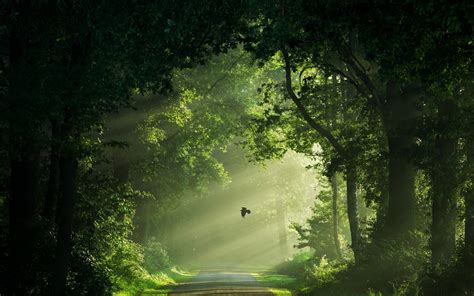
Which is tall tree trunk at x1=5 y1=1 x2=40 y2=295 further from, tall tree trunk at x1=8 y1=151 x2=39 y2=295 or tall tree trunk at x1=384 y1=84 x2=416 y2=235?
tall tree trunk at x1=384 y1=84 x2=416 y2=235

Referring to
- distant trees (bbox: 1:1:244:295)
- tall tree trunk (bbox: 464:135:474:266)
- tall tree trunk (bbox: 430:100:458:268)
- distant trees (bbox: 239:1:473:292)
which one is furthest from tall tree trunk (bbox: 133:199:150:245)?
tall tree trunk (bbox: 464:135:474:266)

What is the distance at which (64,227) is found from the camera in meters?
14.7

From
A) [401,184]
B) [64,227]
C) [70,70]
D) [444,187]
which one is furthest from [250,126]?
[70,70]

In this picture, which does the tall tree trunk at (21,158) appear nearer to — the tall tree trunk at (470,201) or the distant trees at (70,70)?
the distant trees at (70,70)

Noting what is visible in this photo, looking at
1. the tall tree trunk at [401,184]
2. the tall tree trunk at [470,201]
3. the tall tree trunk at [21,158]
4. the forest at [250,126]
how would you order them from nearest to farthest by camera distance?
the forest at [250,126], the tall tree trunk at [21,158], the tall tree trunk at [470,201], the tall tree trunk at [401,184]

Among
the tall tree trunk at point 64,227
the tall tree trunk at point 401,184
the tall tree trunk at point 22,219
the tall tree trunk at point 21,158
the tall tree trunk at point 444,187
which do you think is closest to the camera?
the tall tree trunk at point 21,158

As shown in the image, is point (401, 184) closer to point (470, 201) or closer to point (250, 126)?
point (470, 201)

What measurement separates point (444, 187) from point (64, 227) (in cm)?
1131

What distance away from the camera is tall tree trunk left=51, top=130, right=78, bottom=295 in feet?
46.5

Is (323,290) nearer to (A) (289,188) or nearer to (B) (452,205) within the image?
(B) (452,205)

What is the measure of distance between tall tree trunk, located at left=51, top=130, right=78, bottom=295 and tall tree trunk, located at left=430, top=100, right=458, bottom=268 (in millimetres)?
10722

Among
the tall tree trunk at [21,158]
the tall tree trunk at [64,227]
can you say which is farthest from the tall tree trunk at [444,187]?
the tall tree trunk at [21,158]

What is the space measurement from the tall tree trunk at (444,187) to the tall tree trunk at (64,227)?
10.7 meters

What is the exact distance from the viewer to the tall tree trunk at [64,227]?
14.2 metres
